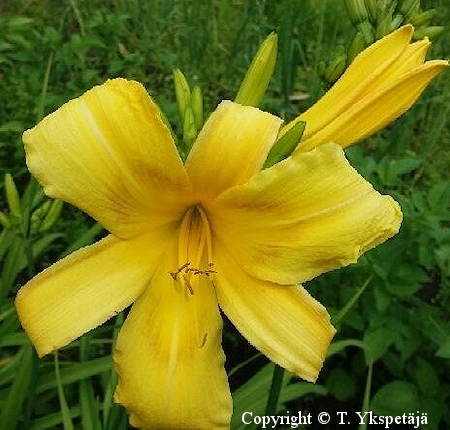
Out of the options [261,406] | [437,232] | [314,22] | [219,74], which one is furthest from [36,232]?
[314,22]

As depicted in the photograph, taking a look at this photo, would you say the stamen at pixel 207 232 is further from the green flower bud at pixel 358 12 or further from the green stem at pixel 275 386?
the green flower bud at pixel 358 12

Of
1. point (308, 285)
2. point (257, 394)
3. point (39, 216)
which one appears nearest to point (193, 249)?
point (39, 216)

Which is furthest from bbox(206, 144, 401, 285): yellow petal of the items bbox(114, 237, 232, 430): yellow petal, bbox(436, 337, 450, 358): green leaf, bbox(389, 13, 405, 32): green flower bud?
bbox(436, 337, 450, 358): green leaf

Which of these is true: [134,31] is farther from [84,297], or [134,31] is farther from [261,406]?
[84,297]

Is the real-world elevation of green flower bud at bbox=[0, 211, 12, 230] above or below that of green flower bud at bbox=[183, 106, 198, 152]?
below

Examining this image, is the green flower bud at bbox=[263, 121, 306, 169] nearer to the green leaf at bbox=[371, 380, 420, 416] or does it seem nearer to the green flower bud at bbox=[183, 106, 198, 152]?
Answer: the green flower bud at bbox=[183, 106, 198, 152]

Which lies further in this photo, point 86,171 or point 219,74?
point 219,74

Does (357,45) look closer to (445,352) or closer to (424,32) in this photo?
(424,32)

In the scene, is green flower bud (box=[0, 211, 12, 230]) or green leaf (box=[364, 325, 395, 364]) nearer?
green flower bud (box=[0, 211, 12, 230])
